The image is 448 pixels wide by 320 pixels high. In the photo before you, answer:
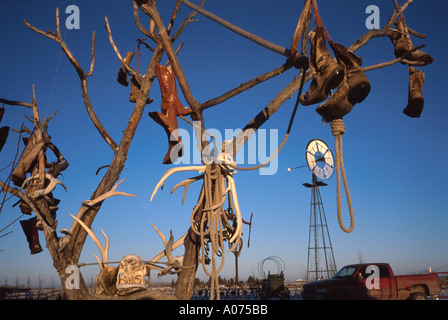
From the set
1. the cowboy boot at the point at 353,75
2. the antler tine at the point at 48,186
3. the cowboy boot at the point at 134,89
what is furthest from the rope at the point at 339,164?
the antler tine at the point at 48,186

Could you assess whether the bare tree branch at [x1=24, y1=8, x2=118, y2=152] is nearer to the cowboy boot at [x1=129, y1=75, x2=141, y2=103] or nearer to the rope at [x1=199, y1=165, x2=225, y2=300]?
the cowboy boot at [x1=129, y1=75, x2=141, y2=103]

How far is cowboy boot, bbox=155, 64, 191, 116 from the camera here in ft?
17.3

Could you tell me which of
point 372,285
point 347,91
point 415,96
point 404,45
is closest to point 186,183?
point 347,91

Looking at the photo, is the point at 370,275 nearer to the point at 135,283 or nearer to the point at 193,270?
the point at 193,270

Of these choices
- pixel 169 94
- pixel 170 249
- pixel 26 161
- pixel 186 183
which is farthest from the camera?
pixel 26 161

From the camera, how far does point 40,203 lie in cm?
697

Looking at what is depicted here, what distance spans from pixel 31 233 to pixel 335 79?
7.21 meters

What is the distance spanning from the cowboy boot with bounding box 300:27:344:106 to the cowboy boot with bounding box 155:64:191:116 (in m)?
2.45

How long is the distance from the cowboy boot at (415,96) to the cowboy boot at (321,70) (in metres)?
1.68

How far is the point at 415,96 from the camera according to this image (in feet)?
13.8

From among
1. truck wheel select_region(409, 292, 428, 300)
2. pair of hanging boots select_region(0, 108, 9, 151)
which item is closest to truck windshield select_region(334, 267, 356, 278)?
truck wheel select_region(409, 292, 428, 300)

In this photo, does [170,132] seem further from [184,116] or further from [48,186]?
[48,186]
